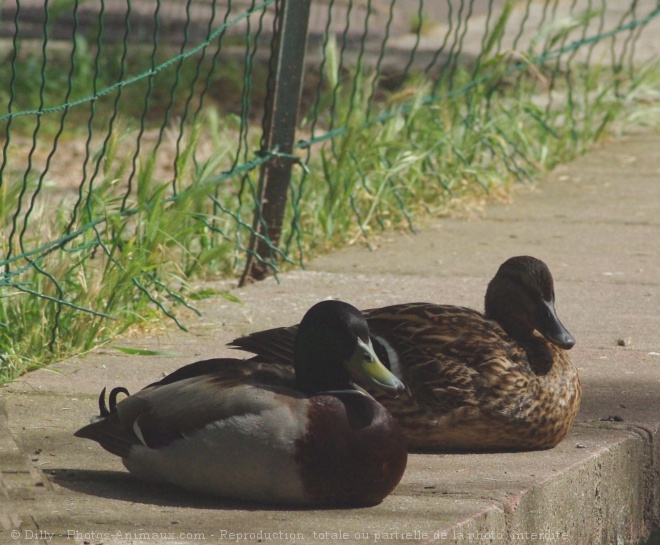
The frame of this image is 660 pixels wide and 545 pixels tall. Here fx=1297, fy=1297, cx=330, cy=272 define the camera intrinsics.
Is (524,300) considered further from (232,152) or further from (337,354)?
(232,152)

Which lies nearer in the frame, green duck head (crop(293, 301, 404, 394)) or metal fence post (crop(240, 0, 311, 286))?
green duck head (crop(293, 301, 404, 394))

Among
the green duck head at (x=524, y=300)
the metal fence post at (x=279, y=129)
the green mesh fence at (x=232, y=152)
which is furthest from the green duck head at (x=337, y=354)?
the metal fence post at (x=279, y=129)

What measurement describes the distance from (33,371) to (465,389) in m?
1.71

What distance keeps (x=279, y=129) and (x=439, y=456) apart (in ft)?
8.63

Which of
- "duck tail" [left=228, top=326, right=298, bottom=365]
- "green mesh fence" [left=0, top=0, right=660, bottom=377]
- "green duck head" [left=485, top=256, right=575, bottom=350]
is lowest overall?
"green mesh fence" [left=0, top=0, right=660, bottom=377]

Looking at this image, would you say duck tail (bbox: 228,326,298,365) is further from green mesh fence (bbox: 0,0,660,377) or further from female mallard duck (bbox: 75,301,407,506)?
green mesh fence (bbox: 0,0,660,377)

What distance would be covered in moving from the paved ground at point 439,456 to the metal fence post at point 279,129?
20 cm

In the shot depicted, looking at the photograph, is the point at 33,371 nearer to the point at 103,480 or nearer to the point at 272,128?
the point at 103,480

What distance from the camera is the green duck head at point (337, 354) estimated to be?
3488mm

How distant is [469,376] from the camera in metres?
3.93

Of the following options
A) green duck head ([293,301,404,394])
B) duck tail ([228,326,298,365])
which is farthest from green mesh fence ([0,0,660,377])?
green duck head ([293,301,404,394])

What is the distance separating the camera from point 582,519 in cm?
389

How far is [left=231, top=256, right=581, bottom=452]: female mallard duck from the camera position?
12.9 ft

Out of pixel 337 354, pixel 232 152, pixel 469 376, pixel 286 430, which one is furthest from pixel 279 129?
pixel 286 430
